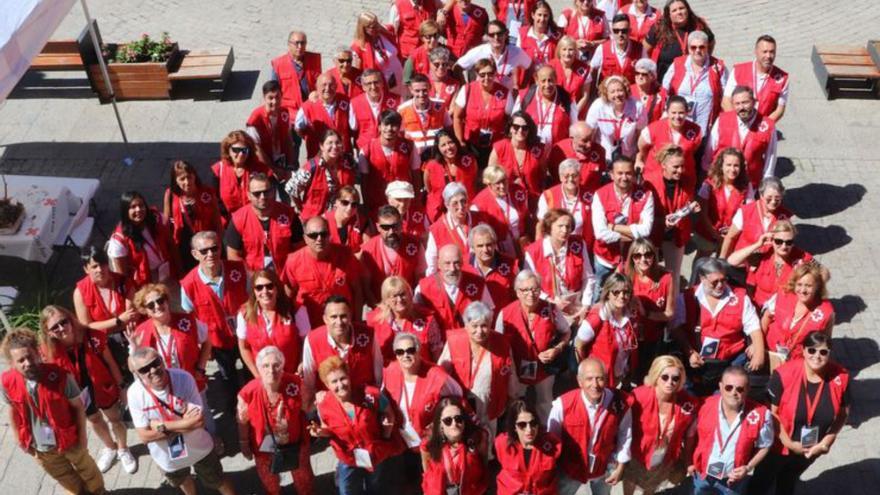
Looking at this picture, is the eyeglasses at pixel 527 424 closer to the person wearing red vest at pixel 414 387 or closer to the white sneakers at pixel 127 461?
the person wearing red vest at pixel 414 387

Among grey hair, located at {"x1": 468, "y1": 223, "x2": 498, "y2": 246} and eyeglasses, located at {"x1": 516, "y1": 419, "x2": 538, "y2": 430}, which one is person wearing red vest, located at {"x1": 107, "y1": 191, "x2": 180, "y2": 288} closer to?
grey hair, located at {"x1": 468, "y1": 223, "x2": 498, "y2": 246}

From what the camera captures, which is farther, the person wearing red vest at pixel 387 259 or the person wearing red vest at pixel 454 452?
the person wearing red vest at pixel 387 259

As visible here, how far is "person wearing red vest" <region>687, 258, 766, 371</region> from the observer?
23.5 ft

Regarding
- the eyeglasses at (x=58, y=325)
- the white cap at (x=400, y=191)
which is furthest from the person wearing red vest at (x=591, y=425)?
the eyeglasses at (x=58, y=325)

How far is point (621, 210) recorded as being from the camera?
8.12 m

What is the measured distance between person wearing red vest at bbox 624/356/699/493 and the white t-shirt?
118 inches

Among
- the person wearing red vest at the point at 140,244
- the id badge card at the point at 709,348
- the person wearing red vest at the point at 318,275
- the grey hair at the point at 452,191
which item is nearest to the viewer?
the id badge card at the point at 709,348

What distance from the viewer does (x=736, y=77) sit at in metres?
9.99

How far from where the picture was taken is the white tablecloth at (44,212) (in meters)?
9.32

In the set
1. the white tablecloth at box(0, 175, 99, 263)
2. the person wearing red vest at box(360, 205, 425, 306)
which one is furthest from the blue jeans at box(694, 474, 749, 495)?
the white tablecloth at box(0, 175, 99, 263)

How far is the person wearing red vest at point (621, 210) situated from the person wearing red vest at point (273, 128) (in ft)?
10.8

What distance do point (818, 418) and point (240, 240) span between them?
4701 millimetres

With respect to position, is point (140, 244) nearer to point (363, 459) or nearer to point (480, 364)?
point (363, 459)

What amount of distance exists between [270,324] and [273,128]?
10.1 feet
